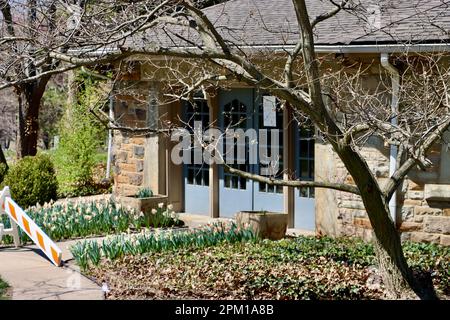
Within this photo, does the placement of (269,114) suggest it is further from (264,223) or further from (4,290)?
(4,290)

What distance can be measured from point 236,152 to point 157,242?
13.3 ft

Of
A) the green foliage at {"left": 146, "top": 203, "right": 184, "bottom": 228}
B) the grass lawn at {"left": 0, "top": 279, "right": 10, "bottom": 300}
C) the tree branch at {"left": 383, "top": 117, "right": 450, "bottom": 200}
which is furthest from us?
the green foliage at {"left": 146, "top": 203, "right": 184, "bottom": 228}

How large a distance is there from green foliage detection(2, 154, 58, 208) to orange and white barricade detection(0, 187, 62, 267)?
4.53 m

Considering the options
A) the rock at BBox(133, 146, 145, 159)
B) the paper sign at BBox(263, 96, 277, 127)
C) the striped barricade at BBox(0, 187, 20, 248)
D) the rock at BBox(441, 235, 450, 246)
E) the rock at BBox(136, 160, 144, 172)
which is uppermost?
the paper sign at BBox(263, 96, 277, 127)

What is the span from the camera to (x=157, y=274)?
9359 mm

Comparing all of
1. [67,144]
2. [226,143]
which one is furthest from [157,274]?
[67,144]

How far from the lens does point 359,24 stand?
38.8 feet

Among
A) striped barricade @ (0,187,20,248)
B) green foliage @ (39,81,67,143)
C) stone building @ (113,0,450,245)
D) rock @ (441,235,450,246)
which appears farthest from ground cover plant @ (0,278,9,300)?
green foliage @ (39,81,67,143)

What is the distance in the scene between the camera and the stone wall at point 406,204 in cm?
1121

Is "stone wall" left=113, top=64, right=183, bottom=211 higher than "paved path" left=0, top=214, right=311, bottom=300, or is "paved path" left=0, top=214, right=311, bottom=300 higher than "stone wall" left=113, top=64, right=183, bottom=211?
"stone wall" left=113, top=64, right=183, bottom=211

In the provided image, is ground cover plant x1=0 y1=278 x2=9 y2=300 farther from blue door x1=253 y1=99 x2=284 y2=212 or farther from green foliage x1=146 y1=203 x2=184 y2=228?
blue door x1=253 y1=99 x2=284 y2=212

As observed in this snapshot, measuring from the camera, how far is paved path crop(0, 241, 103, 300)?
28.1 feet

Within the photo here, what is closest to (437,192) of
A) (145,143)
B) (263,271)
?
(263,271)
